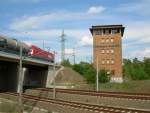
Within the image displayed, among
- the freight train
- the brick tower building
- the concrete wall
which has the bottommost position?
the concrete wall

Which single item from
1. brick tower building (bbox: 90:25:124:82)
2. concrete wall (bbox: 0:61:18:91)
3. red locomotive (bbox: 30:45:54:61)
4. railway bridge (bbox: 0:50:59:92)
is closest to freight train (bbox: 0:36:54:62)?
red locomotive (bbox: 30:45:54:61)

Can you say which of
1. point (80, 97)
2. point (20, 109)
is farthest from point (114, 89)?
point (20, 109)

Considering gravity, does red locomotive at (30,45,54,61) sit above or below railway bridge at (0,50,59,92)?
above

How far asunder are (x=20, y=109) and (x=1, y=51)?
18.3 meters

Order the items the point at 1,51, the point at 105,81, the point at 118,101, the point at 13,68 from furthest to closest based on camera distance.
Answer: the point at 105,81 < the point at 13,68 < the point at 1,51 < the point at 118,101

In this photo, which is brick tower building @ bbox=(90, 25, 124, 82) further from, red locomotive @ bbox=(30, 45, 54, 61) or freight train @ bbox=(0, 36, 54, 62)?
freight train @ bbox=(0, 36, 54, 62)

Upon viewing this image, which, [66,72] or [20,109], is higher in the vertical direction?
[66,72]

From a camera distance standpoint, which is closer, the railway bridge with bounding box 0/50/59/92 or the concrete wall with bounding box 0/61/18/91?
the railway bridge with bounding box 0/50/59/92

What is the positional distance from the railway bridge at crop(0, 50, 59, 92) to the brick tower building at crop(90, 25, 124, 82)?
22.4 metres

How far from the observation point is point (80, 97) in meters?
44.7

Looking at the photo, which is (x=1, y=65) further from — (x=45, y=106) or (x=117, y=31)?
(x=117, y=31)

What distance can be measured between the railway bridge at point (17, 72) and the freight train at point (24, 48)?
2.31 feet

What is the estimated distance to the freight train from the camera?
4676 cm

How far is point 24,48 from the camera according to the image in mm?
54844
